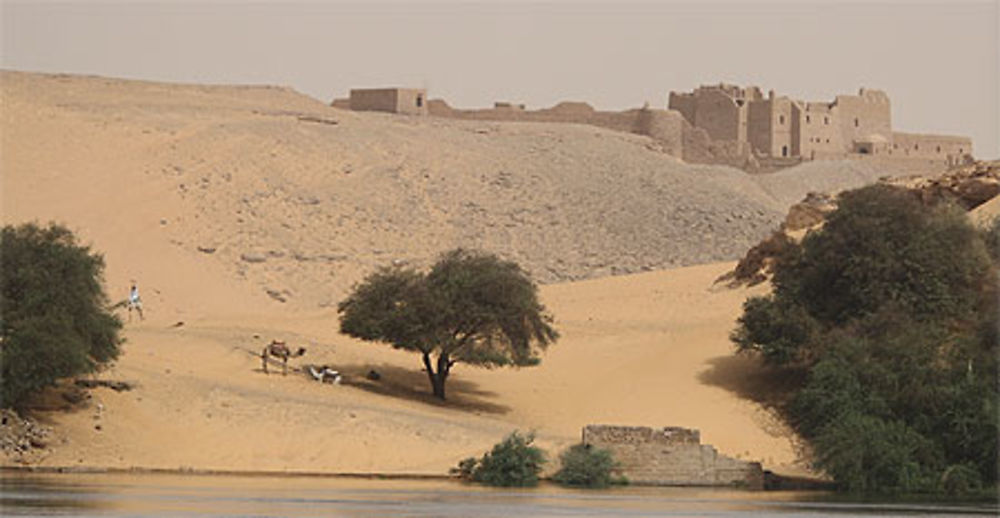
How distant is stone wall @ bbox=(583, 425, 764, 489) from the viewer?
3941 cm

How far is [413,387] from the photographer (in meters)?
47.4

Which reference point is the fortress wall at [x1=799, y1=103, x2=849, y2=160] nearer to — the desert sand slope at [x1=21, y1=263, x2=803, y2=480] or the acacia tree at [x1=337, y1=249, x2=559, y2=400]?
the desert sand slope at [x1=21, y1=263, x2=803, y2=480]

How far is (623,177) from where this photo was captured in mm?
91500

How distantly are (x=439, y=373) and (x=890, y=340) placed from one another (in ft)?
30.2

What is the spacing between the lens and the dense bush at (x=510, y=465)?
38.4 meters

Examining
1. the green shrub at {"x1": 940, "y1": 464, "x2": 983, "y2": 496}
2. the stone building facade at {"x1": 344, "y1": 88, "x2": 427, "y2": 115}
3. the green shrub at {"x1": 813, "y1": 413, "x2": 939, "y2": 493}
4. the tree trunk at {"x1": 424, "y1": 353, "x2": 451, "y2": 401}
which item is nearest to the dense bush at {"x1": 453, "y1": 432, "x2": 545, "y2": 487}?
the green shrub at {"x1": 813, "y1": 413, "x2": 939, "y2": 493}

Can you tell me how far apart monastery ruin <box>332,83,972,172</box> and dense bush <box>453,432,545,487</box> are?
60.9 meters

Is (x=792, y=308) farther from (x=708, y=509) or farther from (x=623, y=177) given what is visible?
(x=623, y=177)

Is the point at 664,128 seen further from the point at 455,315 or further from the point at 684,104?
the point at 455,315

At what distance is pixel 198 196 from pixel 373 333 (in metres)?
31.8

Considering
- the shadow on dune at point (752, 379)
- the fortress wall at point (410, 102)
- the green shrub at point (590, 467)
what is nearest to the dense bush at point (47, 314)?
the green shrub at point (590, 467)

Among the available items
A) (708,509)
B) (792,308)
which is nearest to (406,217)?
(792,308)

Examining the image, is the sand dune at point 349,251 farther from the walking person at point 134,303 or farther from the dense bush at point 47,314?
the dense bush at point 47,314

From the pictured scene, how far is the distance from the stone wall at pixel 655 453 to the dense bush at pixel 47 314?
9037 millimetres
